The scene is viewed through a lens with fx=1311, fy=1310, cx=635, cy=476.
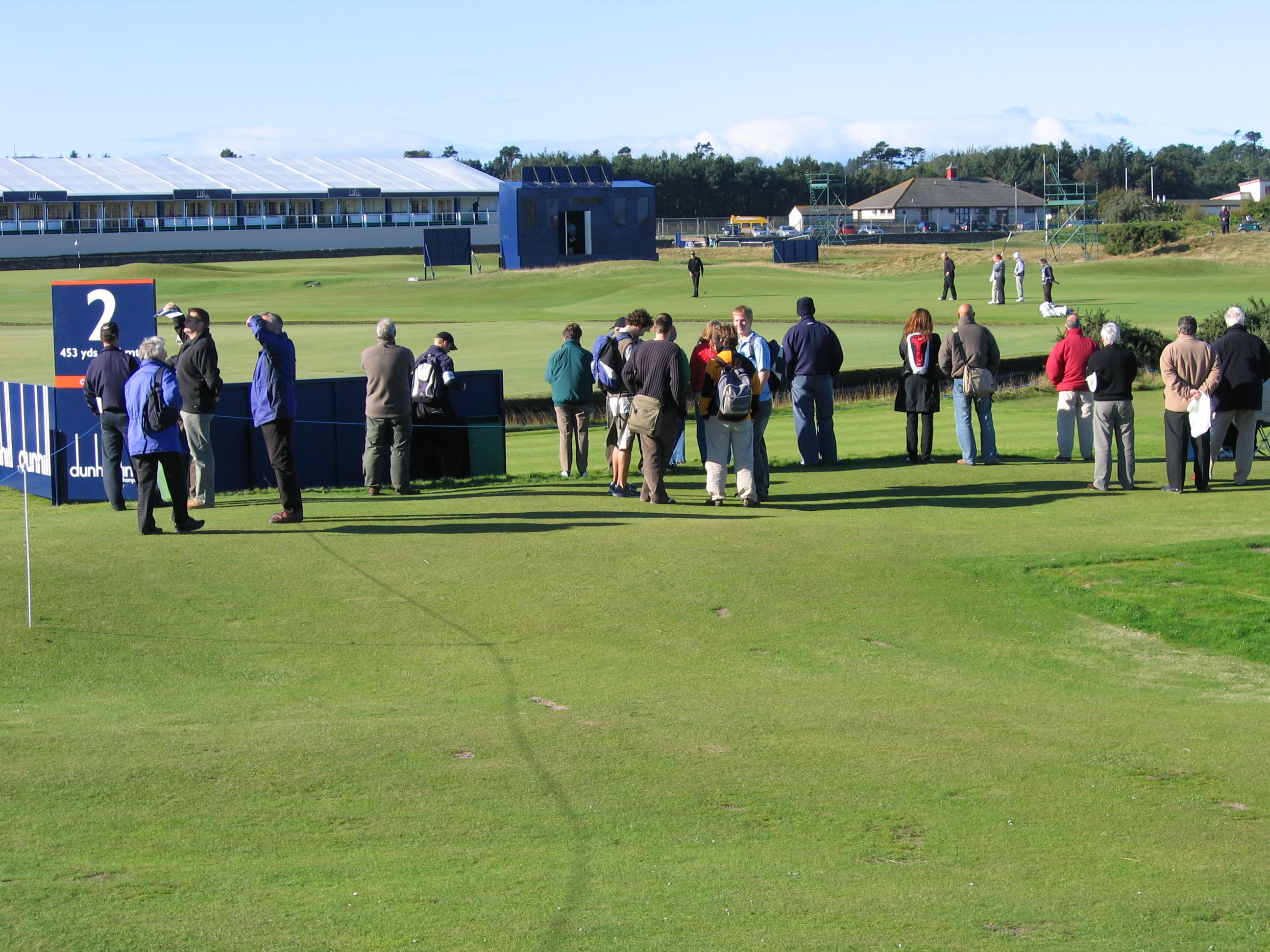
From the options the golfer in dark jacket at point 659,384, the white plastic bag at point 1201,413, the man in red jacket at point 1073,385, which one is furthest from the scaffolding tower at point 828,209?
the golfer in dark jacket at point 659,384

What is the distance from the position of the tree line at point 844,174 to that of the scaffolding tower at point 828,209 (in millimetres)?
1357

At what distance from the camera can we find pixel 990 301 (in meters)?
45.7

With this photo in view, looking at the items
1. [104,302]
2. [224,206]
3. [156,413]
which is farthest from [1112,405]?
[224,206]

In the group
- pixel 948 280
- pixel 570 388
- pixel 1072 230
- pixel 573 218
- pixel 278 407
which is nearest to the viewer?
pixel 278 407

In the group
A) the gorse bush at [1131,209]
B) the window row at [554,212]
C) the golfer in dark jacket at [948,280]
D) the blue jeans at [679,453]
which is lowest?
the blue jeans at [679,453]

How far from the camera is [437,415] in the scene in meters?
15.8

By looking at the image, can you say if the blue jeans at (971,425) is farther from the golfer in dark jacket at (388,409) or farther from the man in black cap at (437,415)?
the golfer in dark jacket at (388,409)

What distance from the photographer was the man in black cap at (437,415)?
14.9 meters

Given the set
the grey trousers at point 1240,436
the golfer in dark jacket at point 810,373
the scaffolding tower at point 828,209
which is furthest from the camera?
the scaffolding tower at point 828,209

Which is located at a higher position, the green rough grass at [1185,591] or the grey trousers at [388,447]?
the grey trousers at [388,447]

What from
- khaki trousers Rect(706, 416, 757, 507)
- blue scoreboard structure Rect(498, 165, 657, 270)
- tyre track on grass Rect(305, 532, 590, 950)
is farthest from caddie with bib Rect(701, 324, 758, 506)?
blue scoreboard structure Rect(498, 165, 657, 270)

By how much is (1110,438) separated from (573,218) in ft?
199

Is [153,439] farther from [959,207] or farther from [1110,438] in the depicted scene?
[959,207]

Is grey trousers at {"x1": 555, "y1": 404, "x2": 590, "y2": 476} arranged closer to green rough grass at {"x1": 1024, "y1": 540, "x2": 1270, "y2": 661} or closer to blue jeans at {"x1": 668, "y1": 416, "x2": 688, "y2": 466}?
blue jeans at {"x1": 668, "y1": 416, "x2": 688, "y2": 466}
